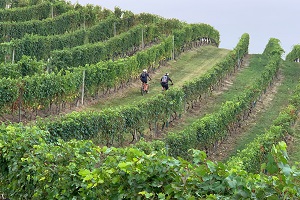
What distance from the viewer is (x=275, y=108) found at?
3256 centimetres

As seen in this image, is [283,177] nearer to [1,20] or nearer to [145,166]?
[145,166]

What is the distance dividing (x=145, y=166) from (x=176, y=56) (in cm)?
3428

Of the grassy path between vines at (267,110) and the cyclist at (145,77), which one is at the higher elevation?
the cyclist at (145,77)

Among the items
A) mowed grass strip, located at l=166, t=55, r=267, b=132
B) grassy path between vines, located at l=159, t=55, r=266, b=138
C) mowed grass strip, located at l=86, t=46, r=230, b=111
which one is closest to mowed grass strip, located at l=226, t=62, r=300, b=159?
mowed grass strip, located at l=166, t=55, r=267, b=132

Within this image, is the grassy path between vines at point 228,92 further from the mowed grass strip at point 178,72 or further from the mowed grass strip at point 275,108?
the mowed grass strip at point 178,72

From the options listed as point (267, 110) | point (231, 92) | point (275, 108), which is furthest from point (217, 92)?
point (275, 108)

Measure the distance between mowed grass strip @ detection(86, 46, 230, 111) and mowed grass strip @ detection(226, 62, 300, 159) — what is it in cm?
554

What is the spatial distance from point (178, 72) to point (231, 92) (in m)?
5.05

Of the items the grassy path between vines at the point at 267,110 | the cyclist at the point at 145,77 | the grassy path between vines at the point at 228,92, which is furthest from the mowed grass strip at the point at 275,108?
the cyclist at the point at 145,77

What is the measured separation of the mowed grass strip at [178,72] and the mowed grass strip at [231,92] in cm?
243

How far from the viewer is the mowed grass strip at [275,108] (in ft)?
87.4

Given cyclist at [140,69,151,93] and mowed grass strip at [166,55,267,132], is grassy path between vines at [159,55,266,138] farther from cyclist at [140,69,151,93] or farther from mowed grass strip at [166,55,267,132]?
cyclist at [140,69,151,93]

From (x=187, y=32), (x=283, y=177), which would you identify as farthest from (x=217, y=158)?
(x=187, y=32)

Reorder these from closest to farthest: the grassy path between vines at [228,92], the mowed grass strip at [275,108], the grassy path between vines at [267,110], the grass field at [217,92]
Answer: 1. the grassy path between vines at [267,110]
2. the mowed grass strip at [275,108]
3. the grass field at [217,92]
4. the grassy path between vines at [228,92]
